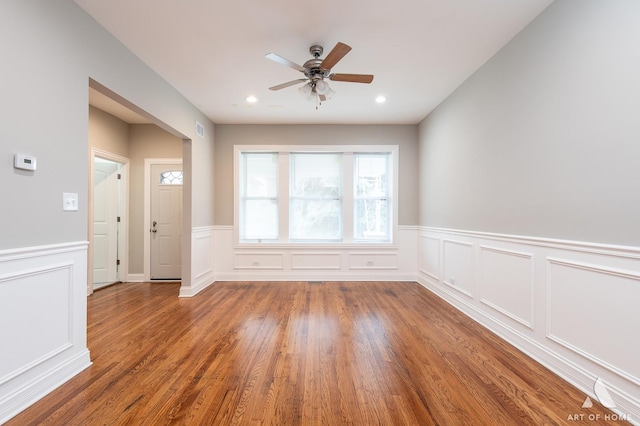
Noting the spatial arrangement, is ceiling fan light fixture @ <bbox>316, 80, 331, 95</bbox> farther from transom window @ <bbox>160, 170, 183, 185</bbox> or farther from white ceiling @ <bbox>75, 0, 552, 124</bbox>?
transom window @ <bbox>160, 170, 183, 185</bbox>

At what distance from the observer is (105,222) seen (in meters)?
4.69

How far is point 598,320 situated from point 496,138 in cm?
177

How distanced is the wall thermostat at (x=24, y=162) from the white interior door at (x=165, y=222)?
3.23m

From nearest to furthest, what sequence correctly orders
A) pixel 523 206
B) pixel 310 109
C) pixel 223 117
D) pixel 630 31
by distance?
pixel 630 31 → pixel 523 206 → pixel 310 109 → pixel 223 117

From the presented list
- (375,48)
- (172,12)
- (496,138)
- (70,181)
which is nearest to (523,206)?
(496,138)

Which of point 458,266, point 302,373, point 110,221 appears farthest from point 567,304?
point 110,221

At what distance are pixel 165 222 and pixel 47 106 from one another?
329 centimetres

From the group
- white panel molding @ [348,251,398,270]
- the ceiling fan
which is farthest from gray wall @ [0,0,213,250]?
white panel molding @ [348,251,398,270]

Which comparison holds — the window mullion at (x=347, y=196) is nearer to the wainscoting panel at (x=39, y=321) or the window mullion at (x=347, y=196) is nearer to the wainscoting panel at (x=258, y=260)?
the wainscoting panel at (x=258, y=260)

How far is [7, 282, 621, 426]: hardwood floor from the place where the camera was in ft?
5.34

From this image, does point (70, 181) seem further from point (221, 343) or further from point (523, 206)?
point (523, 206)

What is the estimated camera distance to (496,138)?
9.23 ft

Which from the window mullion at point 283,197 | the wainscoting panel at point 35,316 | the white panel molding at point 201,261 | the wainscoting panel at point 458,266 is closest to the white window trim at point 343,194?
the window mullion at point 283,197

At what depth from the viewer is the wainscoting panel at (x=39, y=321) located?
1627 millimetres
